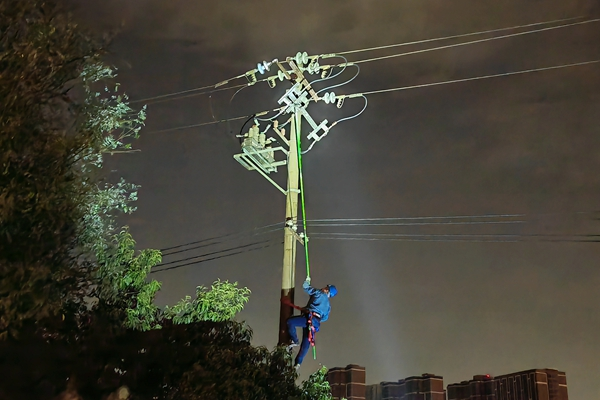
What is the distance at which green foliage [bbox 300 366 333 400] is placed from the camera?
1014 cm

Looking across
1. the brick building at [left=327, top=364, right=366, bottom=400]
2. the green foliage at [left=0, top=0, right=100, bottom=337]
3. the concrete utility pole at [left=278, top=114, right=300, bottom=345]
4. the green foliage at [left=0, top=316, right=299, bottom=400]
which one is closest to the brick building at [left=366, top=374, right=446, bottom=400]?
the brick building at [left=327, top=364, right=366, bottom=400]

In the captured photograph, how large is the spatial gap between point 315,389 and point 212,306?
2.25 m

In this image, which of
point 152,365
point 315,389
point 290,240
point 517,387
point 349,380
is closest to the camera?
point 152,365

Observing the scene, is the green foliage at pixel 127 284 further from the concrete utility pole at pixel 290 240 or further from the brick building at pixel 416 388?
the brick building at pixel 416 388

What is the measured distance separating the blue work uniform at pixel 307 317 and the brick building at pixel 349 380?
2870 cm

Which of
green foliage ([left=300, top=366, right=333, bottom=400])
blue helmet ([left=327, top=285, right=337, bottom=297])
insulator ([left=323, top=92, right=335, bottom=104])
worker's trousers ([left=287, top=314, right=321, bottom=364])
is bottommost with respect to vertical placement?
green foliage ([left=300, top=366, right=333, bottom=400])

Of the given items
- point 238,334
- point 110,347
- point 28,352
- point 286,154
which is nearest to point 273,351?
point 238,334

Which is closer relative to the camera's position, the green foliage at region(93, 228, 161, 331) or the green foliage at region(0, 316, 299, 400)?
the green foliage at region(0, 316, 299, 400)

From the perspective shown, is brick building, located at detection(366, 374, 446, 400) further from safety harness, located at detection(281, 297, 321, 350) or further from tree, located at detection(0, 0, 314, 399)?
tree, located at detection(0, 0, 314, 399)

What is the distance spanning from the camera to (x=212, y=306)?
10.9 meters

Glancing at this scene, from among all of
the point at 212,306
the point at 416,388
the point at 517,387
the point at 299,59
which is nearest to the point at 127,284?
the point at 212,306

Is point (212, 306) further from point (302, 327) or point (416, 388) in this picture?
point (416, 388)

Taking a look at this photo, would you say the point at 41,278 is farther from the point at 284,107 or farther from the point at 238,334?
the point at 284,107

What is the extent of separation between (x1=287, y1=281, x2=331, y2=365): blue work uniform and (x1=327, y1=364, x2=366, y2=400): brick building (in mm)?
28697
